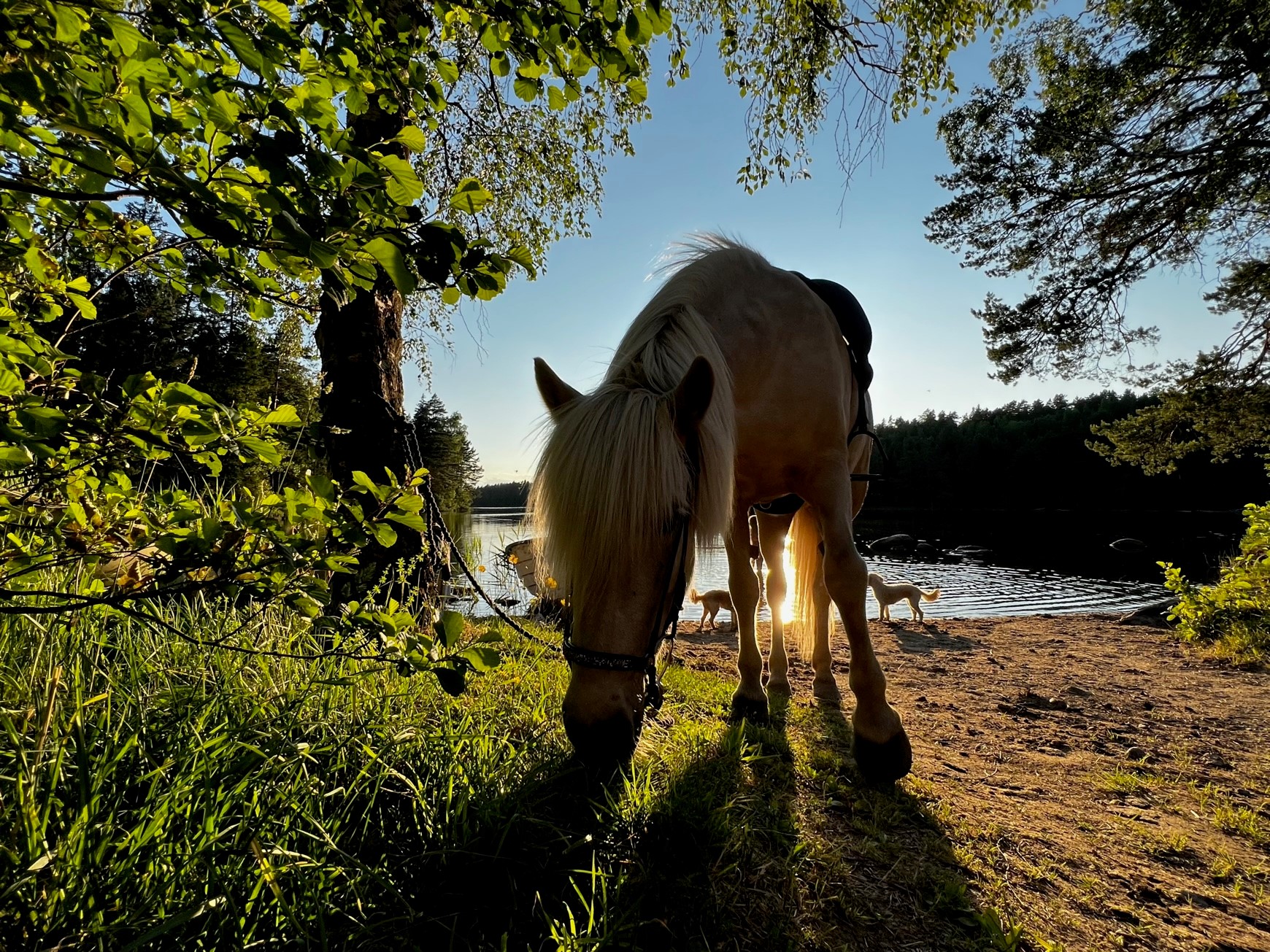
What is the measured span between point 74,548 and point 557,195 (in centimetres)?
668

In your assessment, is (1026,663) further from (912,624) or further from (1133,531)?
(1133,531)

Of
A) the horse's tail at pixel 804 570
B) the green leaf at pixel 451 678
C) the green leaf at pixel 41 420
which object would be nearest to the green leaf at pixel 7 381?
the green leaf at pixel 41 420

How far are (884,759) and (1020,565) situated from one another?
24744mm

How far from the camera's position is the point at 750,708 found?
311 centimetres

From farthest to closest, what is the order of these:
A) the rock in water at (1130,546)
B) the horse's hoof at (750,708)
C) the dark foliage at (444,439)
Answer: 1. the rock in water at (1130,546)
2. the dark foliage at (444,439)
3. the horse's hoof at (750,708)

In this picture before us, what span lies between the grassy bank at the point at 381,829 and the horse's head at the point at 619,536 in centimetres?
29

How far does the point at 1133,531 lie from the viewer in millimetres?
34219

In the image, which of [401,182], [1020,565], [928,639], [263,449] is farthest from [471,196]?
[1020,565]

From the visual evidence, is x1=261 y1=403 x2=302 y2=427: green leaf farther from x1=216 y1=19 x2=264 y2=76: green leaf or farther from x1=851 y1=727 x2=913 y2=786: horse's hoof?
x1=851 y1=727 x2=913 y2=786: horse's hoof

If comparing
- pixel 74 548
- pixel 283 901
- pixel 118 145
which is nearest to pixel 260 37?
pixel 118 145

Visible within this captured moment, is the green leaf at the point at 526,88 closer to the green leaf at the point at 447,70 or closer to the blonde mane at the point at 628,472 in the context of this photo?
the green leaf at the point at 447,70

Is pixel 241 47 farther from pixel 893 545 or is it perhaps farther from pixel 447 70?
pixel 893 545

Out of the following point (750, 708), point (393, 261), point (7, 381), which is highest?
point (393, 261)

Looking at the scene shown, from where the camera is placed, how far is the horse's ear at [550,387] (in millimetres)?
2359
